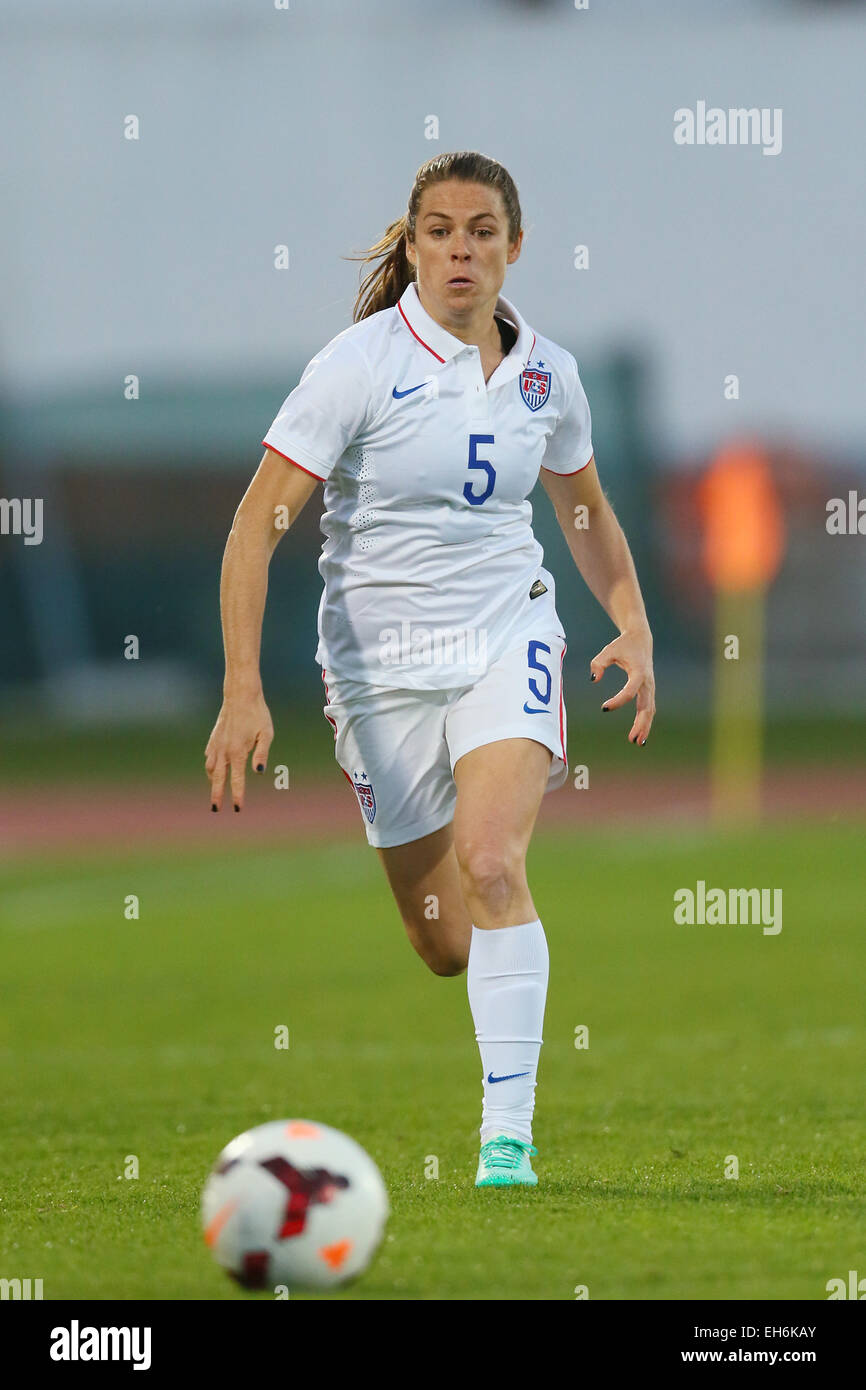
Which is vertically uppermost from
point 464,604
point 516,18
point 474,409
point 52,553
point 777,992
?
point 516,18

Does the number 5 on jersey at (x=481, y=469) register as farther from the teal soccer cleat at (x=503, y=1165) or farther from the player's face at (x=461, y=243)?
the teal soccer cleat at (x=503, y=1165)

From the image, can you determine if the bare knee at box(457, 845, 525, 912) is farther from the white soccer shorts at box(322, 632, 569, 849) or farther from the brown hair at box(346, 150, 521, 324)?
the brown hair at box(346, 150, 521, 324)

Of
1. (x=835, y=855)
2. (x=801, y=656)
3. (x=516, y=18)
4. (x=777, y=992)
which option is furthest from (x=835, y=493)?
(x=777, y=992)

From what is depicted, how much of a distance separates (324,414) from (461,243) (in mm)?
623

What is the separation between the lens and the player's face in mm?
5633

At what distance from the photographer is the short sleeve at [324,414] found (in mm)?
5543

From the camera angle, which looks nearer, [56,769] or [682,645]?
[56,769]

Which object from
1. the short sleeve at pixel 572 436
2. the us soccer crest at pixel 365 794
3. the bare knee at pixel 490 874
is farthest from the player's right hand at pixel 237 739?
the short sleeve at pixel 572 436

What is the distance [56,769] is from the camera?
107 ft

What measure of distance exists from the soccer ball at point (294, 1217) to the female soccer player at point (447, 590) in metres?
1.11

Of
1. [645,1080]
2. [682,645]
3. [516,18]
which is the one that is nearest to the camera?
[645,1080]

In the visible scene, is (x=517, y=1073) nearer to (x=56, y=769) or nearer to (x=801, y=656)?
(x=56, y=769)

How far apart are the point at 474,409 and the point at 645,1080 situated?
12.1ft

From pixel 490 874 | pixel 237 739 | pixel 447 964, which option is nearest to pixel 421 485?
pixel 237 739
